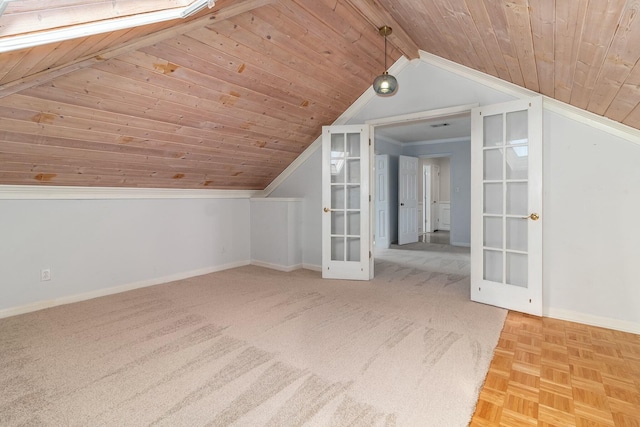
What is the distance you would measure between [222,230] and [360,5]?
11.3 feet

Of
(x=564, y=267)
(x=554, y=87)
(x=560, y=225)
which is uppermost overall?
(x=554, y=87)

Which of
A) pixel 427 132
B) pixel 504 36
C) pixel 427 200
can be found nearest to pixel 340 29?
pixel 504 36

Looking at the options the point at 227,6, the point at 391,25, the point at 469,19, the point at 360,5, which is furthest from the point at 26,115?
the point at 469,19

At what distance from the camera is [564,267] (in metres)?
2.98

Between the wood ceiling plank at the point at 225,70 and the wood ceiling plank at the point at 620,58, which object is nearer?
the wood ceiling plank at the point at 620,58

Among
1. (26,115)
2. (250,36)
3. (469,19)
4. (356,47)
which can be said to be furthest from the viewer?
(356,47)

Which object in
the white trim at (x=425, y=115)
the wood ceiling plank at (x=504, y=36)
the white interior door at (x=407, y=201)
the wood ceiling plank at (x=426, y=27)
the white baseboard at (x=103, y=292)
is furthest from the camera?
the white interior door at (x=407, y=201)

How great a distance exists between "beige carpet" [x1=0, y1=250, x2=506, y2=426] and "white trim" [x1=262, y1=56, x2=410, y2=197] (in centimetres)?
204

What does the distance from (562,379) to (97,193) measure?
172 inches

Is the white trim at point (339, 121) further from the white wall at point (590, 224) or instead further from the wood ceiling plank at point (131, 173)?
the white wall at point (590, 224)

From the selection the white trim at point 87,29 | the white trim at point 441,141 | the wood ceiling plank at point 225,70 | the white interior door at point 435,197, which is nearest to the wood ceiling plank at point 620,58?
the white trim at point 87,29

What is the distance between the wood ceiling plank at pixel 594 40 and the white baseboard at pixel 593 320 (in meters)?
1.86

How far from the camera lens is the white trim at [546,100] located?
2.68 meters

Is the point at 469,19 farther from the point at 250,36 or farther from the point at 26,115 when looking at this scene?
the point at 26,115
